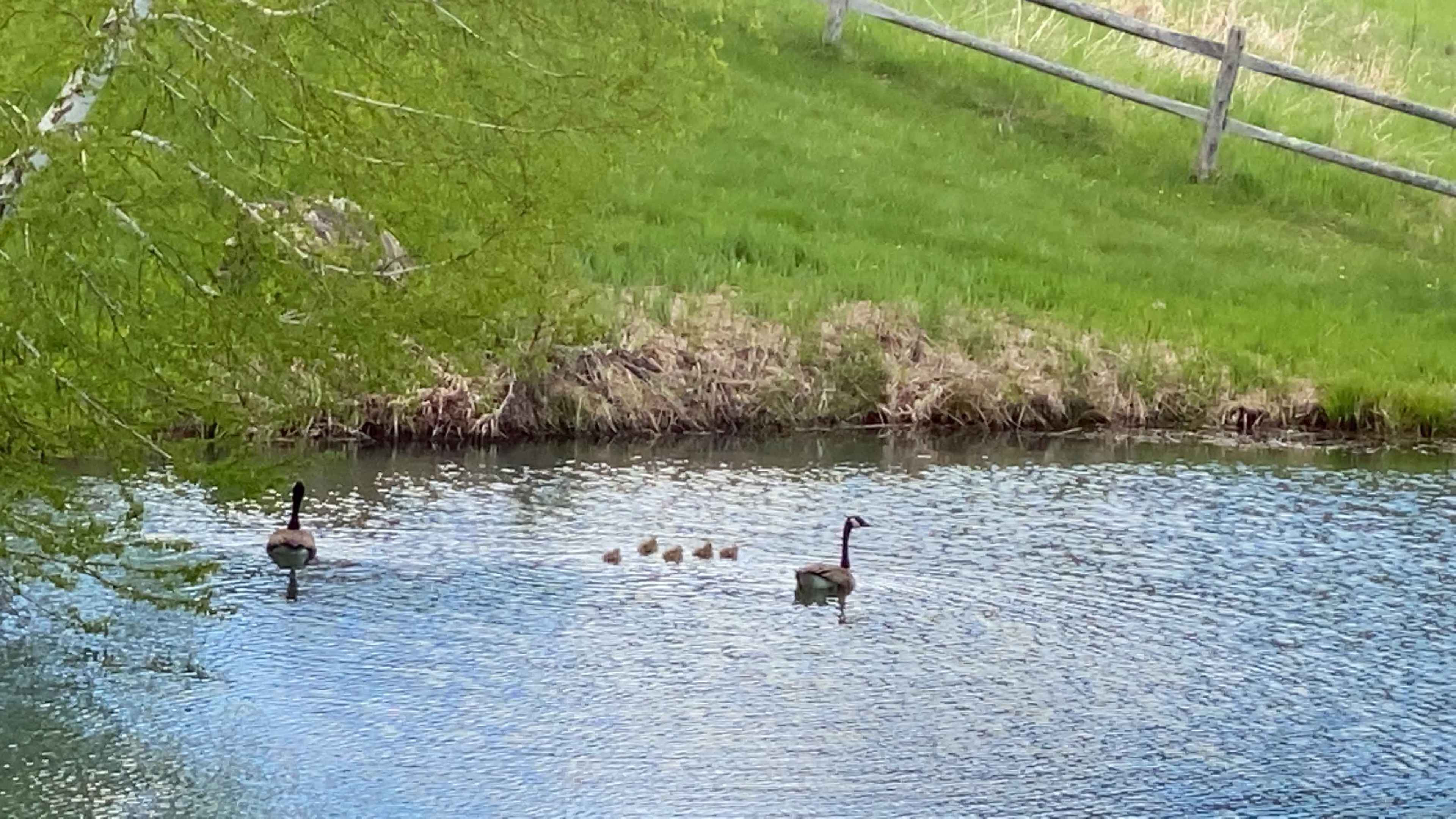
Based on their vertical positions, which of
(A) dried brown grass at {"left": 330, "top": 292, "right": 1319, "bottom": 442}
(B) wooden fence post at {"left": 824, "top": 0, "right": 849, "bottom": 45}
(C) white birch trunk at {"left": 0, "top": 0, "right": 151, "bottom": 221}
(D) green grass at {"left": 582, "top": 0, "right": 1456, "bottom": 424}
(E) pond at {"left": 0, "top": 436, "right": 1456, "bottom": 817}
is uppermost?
(B) wooden fence post at {"left": 824, "top": 0, "right": 849, "bottom": 45}

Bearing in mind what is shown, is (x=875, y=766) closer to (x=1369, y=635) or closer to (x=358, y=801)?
(x=358, y=801)

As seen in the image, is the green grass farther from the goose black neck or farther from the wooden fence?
the goose black neck

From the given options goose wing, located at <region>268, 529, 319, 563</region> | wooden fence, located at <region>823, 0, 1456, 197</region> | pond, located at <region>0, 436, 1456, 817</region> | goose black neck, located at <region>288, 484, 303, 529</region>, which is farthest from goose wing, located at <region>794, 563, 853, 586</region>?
wooden fence, located at <region>823, 0, 1456, 197</region>

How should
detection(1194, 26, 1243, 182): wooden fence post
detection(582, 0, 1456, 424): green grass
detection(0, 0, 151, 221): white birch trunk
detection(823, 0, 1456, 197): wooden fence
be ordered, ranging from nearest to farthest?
detection(0, 0, 151, 221): white birch trunk
detection(582, 0, 1456, 424): green grass
detection(823, 0, 1456, 197): wooden fence
detection(1194, 26, 1243, 182): wooden fence post

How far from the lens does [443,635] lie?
38.6 feet

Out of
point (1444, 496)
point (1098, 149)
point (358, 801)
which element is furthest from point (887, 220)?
point (358, 801)

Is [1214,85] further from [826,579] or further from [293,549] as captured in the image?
[293,549]

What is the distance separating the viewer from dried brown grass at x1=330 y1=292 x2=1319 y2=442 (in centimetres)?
1659

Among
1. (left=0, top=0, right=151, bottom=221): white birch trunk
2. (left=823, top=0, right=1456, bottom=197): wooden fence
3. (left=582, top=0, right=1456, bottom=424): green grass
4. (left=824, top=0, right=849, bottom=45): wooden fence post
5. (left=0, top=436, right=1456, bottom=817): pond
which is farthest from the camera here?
(left=824, top=0, right=849, bottom=45): wooden fence post

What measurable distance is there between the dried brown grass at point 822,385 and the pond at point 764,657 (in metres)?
0.66

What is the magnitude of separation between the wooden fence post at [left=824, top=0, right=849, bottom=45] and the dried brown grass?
819 cm

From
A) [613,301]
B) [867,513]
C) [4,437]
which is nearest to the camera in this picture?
[4,437]

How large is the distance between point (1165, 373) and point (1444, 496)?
9.85ft

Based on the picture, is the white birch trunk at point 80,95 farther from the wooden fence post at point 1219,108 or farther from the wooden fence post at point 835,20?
the wooden fence post at point 835,20
